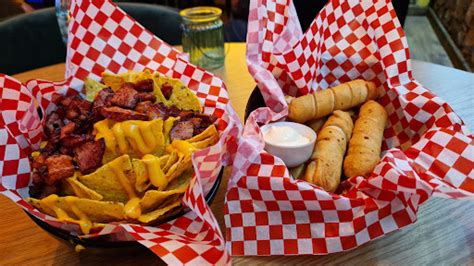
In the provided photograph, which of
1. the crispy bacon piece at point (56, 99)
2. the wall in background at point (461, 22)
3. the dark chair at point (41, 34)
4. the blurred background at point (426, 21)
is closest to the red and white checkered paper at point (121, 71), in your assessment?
the crispy bacon piece at point (56, 99)

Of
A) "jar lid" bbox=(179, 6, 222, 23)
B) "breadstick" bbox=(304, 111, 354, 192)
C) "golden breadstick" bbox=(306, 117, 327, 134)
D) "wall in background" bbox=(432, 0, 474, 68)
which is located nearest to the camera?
"breadstick" bbox=(304, 111, 354, 192)

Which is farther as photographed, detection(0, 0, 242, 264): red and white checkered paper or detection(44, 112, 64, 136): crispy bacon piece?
detection(44, 112, 64, 136): crispy bacon piece

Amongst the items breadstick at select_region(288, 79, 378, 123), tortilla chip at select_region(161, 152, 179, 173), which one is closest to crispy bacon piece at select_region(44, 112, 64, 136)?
tortilla chip at select_region(161, 152, 179, 173)

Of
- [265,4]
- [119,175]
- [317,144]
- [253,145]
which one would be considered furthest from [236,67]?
[119,175]

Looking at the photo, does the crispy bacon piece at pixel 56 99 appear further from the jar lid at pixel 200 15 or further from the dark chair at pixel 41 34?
the dark chair at pixel 41 34

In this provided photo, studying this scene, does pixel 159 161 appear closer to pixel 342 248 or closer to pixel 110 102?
pixel 110 102

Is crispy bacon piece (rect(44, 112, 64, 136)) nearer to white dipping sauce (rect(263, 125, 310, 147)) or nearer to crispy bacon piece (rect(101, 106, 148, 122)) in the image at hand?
crispy bacon piece (rect(101, 106, 148, 122))
